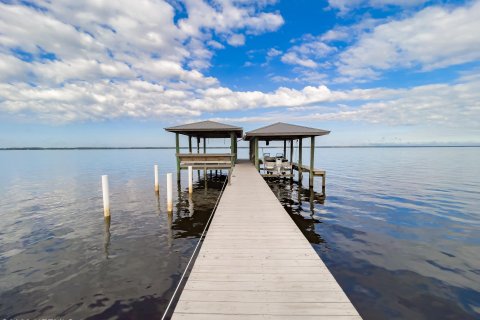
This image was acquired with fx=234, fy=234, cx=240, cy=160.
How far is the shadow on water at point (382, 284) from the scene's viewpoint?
16.5ft

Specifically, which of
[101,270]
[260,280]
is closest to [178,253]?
[101,270]

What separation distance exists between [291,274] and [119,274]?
16.1ft

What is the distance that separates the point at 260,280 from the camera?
3.96 m

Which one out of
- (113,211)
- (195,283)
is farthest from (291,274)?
(113,211)

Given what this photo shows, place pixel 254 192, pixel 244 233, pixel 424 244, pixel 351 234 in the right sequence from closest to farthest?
1. pixel 244 233
2. pixel 424 244
3. pixel 351 234
4. pixel 254 192

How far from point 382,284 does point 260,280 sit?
400cm

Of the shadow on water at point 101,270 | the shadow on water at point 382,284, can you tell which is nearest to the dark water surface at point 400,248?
the shadow on water at point 382,284

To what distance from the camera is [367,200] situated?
15.2 m

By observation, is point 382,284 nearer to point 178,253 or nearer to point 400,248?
point 400,248

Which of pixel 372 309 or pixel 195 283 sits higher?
pixel 195 283

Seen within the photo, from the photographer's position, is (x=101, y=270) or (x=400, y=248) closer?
(x=101, y=270)

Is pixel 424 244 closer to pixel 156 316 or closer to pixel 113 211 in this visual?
pixel 156 316

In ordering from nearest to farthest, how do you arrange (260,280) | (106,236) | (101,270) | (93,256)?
(260,280)
(101,270)
(93,256)
(106,236)

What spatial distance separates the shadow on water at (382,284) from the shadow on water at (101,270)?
4543mm
